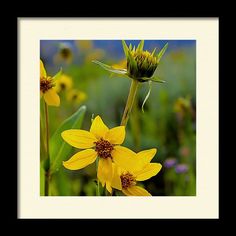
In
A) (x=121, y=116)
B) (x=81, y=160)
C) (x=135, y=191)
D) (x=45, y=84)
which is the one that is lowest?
(x=135, y=191)

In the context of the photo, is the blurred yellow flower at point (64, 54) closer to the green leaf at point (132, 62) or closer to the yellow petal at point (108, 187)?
the green leaf at point (132, 62)

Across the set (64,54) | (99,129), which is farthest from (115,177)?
(64,54)

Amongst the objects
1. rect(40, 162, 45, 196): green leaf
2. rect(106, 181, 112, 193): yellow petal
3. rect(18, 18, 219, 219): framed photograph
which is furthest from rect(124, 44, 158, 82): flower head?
rect(40, 162, 45, 196): green leaf

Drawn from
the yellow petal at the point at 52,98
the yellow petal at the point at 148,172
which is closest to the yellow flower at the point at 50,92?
the yellow petal at the point at 52,98

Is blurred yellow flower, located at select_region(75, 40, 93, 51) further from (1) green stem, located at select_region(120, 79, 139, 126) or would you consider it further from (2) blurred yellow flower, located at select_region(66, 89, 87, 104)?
(1) green stem, located at select_region(120, 79, 139, 126)

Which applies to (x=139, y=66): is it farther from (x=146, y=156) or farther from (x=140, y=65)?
(x=146, y=156)

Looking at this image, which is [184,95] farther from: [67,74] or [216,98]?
[67,74]
